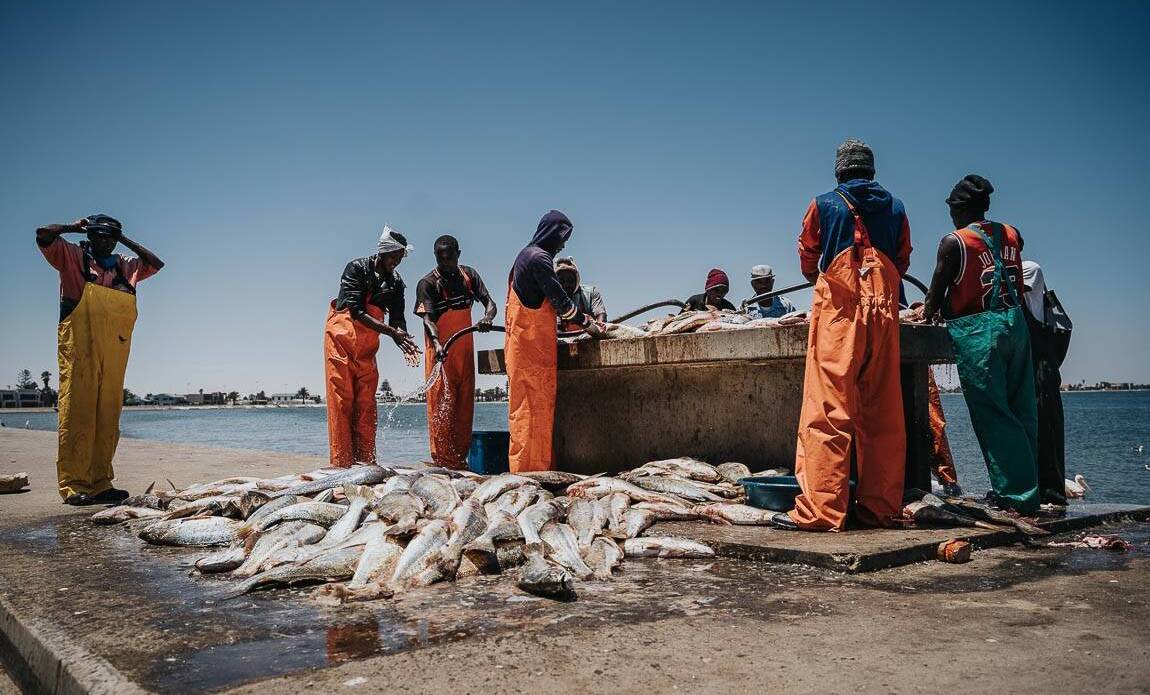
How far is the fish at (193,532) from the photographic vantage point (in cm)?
508

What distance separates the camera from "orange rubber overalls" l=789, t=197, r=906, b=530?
4.53 m

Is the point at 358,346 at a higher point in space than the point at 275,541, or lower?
higher

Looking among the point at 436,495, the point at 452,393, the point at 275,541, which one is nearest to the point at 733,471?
the point at 436,495

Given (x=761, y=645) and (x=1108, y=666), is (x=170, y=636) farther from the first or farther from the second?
(x=1108, y=666)

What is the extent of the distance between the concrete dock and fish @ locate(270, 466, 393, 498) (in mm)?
1067

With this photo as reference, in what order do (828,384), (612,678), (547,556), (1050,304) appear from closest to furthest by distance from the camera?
1. (612,678)
2. (547,556)
3. (828,384)
4. (1050,304)

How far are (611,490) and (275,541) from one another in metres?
2.30

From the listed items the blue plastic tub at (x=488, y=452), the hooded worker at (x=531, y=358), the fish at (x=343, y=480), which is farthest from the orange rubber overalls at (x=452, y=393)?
the fish at (x=343, y=480)

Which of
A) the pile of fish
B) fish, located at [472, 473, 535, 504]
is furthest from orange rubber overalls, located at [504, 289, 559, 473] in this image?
fish, located at [472, 473, 535, 504]

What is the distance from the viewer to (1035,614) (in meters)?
3.04

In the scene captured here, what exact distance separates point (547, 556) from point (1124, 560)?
308 cm

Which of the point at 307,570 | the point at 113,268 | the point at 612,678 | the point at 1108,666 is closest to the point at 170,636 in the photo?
the point at 307,570

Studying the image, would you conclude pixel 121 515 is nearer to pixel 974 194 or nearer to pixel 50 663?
pixel 50 663

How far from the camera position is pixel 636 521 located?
15.9ft
